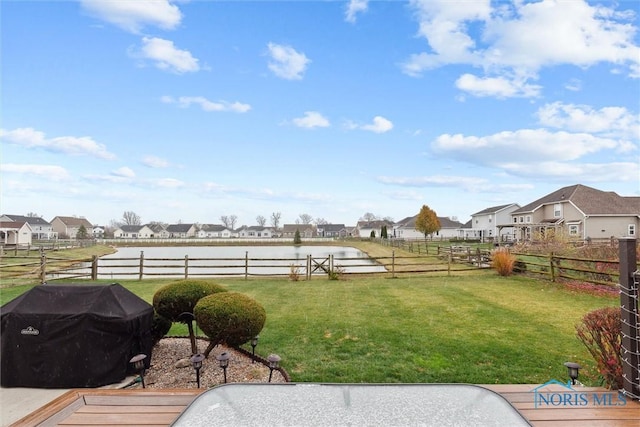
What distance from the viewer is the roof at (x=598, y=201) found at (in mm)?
30766

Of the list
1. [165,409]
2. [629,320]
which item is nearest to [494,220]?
[629,320]

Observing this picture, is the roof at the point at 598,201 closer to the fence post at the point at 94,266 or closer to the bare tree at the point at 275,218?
the fence post at the point at 94,266

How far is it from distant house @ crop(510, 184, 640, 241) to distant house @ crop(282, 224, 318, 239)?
63632 millimetres

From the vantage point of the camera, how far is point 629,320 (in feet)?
9.10

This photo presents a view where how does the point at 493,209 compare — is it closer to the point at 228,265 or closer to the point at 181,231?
the point at 228,265

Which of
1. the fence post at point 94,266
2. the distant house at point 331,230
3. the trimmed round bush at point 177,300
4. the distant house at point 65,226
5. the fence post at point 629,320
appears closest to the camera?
the fence post at point 629,320

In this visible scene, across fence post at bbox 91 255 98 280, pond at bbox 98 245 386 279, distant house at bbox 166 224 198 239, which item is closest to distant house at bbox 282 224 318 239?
distant house at bbox 166 224 198 239

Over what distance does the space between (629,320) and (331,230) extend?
96819 millimetres

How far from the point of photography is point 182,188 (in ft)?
114

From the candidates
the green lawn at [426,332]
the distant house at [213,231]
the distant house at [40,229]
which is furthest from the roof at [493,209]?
the distant house at [40,229]

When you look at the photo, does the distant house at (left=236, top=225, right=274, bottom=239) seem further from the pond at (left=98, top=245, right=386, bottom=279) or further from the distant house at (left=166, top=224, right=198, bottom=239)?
the pond at (left=98, top=245, right=386, bottom=279)

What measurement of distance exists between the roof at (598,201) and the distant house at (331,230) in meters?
65.7

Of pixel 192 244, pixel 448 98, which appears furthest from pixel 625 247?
pixel 192 244

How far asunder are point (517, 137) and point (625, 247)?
17.4 meters
